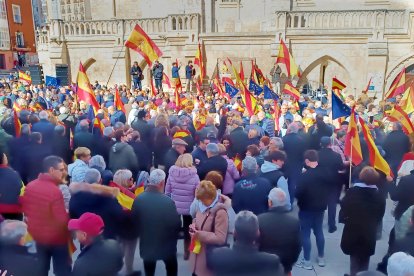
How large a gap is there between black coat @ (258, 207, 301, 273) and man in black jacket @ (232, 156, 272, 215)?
2.58 ft

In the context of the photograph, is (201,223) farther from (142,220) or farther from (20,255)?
(20,255)

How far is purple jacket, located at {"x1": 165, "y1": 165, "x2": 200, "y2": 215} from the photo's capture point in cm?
491

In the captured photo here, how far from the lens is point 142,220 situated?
13.4 ft

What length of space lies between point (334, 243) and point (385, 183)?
48.6 inches

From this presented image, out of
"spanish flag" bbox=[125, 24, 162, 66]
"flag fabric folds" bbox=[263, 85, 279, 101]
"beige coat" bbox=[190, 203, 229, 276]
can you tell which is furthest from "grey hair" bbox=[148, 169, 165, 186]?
"spanish flag" bbox=[125, 24, 162, 66]

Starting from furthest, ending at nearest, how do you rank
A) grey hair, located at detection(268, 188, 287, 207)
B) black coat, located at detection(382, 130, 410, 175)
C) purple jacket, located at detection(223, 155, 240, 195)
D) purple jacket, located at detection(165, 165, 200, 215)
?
black coat, located at detection(382, 130, 410, 175) → purple jacket, located at detection(223, 155, 240, 195) → purple jacket, located at detection(165, 165, 200, 215) → grey hair, located at detection(268, 188, 287, 207)

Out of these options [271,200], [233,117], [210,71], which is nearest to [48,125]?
[233,117]

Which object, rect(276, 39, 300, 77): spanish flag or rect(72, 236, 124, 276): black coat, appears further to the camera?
rect(276, 39, 300, 77): spanish flag

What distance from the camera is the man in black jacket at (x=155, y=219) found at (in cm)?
404

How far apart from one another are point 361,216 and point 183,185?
2131 mm

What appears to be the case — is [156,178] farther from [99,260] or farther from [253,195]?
[253,195]

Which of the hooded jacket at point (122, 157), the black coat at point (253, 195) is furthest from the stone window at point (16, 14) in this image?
the black coat at point (253, 195)

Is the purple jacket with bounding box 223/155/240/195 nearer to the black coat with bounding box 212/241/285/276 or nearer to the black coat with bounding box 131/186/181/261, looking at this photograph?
the black coat with bounding box 131/186/181/261

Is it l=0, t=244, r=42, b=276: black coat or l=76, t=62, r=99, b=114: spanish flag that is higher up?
l=76, t=62, r=99, b=114: spanish flag
